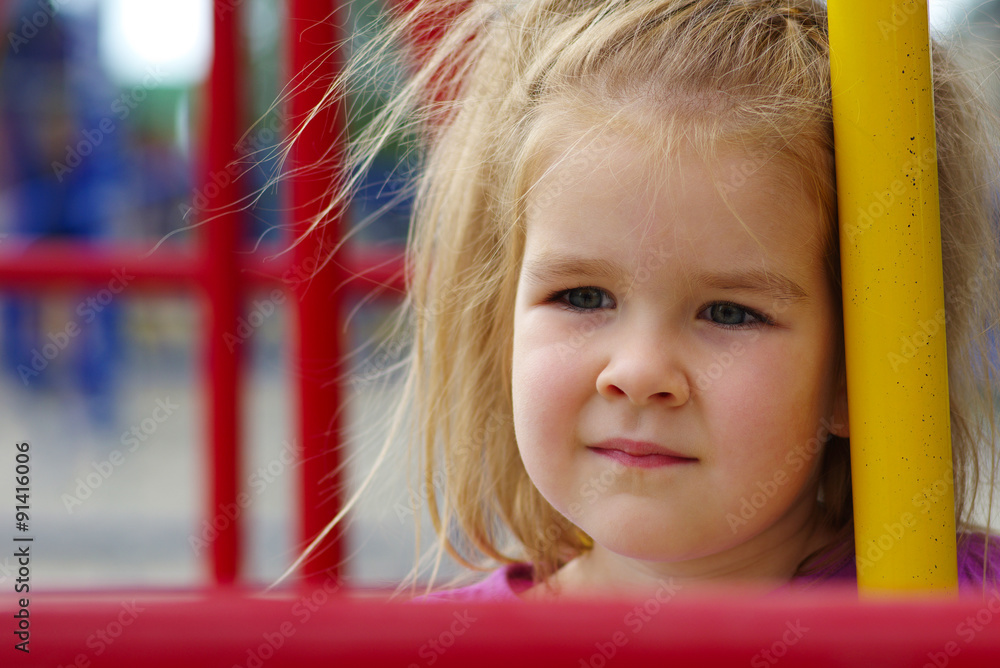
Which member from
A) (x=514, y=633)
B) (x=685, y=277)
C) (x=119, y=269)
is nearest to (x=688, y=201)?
(x=685, y=277)

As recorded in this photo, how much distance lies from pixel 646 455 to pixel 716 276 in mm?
133

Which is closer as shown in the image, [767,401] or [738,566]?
[767,401]

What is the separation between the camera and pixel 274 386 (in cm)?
772

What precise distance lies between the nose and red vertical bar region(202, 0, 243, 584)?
1.69 ft

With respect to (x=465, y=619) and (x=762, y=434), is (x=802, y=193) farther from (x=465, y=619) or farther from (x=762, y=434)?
(x=465, y=619)

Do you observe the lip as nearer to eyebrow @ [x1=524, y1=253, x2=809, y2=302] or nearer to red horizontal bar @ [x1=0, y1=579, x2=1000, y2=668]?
eyebrow @ [x1=524, y1=253, x2=809, y2=302]

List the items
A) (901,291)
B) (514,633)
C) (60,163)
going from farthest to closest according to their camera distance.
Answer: (60,163), (901,291), (514,633)

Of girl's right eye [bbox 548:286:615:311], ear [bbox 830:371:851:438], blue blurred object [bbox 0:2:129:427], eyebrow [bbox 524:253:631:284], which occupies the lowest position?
ear [bbox 830:371:851:438]

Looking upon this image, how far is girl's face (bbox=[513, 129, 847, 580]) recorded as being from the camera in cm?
69

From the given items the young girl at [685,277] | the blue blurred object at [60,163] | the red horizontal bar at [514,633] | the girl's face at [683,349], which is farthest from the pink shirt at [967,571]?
the blue blurred object at [60,163]

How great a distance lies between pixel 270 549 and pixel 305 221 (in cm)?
239

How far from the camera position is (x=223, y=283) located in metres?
1.09

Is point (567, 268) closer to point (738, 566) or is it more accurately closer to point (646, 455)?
point (646, 455)

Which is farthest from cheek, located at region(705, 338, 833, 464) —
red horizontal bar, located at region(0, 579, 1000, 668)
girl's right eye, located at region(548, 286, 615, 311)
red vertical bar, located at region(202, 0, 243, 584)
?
red vertical bar, located at region(202, 0, 243, 584)
